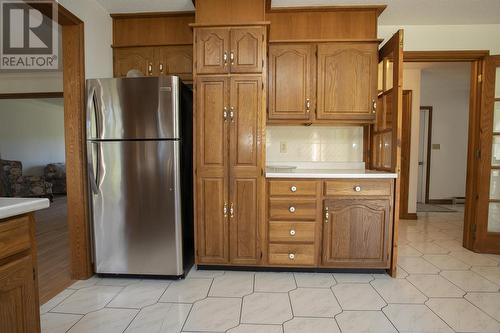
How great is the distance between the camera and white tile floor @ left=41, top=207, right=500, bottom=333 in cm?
154

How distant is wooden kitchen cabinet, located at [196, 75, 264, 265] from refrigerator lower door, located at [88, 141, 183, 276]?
0.23 m

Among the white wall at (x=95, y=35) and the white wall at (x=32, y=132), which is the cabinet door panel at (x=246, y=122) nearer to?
the white wall at (x=95, y=35)

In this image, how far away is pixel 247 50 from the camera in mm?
2053

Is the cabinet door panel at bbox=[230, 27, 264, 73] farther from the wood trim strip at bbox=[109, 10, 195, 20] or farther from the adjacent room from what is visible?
the wood trim strip at bbox=[109, 10, 195, 20]

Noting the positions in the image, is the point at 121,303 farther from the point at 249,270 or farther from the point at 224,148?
the point at 224,148

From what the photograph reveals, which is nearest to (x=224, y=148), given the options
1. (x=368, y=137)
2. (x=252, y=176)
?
(x=252, y=176)

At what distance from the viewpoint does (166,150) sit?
1.96 metres

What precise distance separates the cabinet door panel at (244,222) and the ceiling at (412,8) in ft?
5.40

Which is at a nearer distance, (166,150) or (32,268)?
(32,268)

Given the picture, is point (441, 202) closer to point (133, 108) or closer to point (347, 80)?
point (347, 80)

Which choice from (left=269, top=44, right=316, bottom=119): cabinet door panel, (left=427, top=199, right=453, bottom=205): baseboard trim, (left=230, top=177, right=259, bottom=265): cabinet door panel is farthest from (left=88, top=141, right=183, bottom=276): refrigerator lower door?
(left=427, top=199, right=453, bottom=205): baseboard trim

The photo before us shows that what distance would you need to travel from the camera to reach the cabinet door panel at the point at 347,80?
2311 millimetres

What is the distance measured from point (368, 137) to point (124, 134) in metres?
2.27
